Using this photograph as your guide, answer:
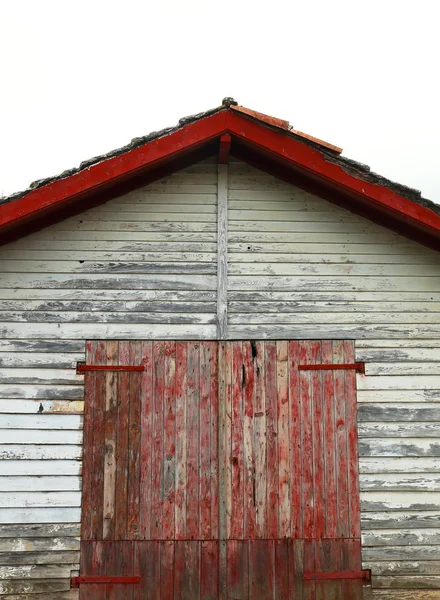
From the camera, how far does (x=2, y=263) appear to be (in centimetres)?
607

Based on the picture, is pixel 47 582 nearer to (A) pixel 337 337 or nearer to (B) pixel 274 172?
(A) pixel 337 337

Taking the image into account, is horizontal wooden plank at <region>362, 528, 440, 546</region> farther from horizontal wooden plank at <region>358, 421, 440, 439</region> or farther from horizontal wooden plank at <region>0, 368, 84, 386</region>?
horizontal wooden plank at <region>0, 368, 84, 386</region>

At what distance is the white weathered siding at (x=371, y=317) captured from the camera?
5.86 meters

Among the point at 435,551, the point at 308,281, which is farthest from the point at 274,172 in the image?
the point at 435,551

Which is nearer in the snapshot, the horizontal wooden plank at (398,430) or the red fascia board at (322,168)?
the red fascia board at (322,168)

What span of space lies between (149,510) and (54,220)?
2.78 metres

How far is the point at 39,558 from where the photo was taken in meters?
5.71

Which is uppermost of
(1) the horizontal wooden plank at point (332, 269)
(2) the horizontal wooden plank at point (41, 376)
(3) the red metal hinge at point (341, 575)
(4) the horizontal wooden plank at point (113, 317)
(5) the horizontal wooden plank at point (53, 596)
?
(1) the horizontal wooden plank at point (332, 269)

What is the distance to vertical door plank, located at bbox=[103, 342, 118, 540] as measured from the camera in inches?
227

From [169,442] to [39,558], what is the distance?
4.87 ft

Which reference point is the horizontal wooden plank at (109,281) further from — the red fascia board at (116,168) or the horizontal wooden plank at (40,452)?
the horizontal wooden plank at (40,452)

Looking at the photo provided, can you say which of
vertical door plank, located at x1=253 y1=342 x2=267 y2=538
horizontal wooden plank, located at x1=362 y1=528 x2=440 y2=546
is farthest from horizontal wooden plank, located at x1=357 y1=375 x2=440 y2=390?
horizontal wooden plank, located at x1=362 y1=528 x2=440 y2=546

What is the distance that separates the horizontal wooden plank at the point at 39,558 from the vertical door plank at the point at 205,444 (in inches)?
44.8

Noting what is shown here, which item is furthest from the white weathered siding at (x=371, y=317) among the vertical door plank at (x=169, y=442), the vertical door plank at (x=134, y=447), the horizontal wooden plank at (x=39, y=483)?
the horizontal wooden plank at (x=39, y=483)
